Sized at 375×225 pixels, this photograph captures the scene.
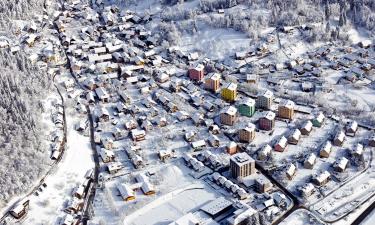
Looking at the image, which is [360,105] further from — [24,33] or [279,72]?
[24,33]

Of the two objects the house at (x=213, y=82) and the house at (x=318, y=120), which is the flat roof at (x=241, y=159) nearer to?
the house at (x=318, y=120)

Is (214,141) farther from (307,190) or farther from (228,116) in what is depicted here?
(307,190)

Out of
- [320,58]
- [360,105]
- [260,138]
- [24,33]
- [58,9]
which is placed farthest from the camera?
[58,9]

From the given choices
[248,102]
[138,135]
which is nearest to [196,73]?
[248,102]

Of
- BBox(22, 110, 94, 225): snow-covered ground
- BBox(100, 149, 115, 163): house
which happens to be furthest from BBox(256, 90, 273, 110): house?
BBox(22, 110, 94, 225): snow-covered ground

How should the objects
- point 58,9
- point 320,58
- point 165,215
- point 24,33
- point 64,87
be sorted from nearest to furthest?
point 165,215 < point 64,87 < point 320,58 < point 24,33 < point 58,9

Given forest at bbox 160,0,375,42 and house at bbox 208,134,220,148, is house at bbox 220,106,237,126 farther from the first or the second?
forest at bbox 160,0,375,42

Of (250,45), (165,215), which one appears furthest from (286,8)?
(165,215)
